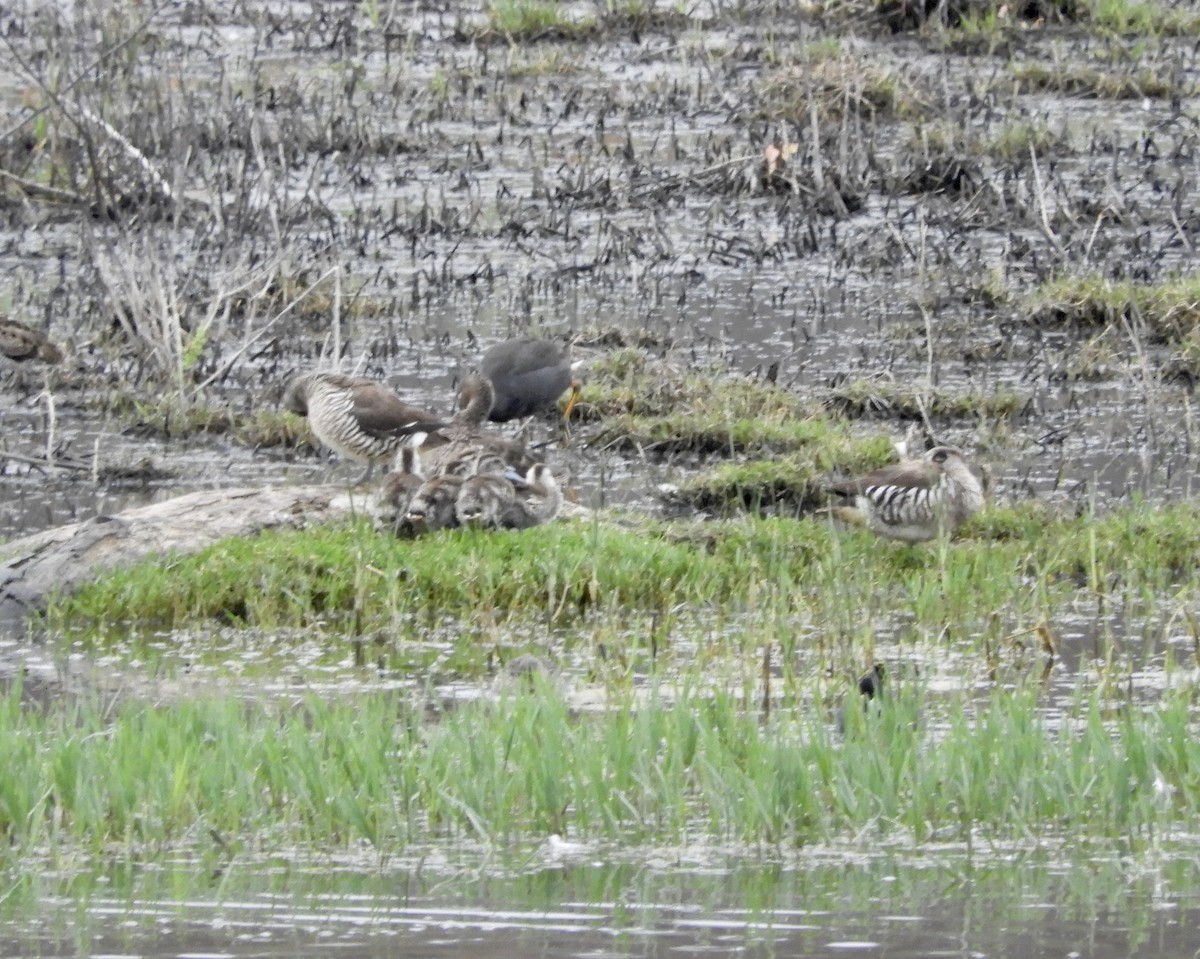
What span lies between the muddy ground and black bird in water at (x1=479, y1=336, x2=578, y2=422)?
25 cm

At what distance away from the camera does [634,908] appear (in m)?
4.86

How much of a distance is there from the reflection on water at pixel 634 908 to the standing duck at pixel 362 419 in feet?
14.3

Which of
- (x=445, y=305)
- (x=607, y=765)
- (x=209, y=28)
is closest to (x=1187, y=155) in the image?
(x=445, y=305)

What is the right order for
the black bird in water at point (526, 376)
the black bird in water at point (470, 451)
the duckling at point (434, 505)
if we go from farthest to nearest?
the black bird in water at point (526, 376)
the black bird in water at point (470, 451)
the duckling at point (434, 505)

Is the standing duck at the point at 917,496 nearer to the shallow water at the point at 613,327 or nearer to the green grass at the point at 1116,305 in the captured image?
the shallow water at the point at 613,327

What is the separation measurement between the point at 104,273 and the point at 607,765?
19.1 feet

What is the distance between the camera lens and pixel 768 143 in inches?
588

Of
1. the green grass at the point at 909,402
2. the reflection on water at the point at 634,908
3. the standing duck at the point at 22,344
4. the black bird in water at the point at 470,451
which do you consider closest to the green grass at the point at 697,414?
the green grass at the point at 909,402

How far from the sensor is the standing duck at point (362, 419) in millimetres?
9469

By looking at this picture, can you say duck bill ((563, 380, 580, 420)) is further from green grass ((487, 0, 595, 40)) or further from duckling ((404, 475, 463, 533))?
green grass ((487, 0, 595, 40))

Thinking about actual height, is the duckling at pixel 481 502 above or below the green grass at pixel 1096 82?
below

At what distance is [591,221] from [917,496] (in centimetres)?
653

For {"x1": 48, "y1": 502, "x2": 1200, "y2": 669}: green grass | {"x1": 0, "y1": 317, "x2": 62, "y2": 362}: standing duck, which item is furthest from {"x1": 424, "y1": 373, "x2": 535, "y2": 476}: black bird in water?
{"x1": 0, "y1": 317, "x2": 62, "y2": 362}: standing duck

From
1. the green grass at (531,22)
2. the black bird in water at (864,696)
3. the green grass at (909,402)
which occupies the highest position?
the green grass at (531,22)
